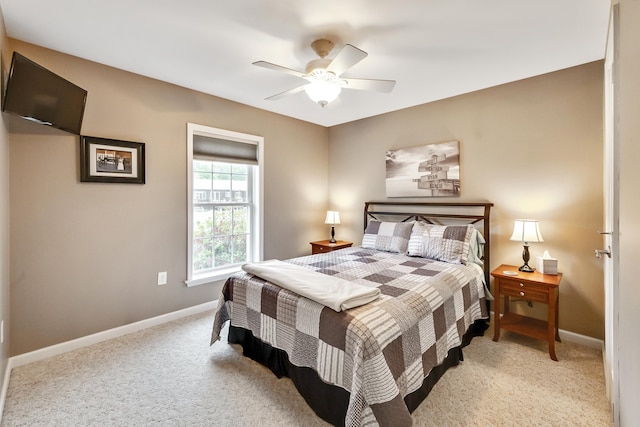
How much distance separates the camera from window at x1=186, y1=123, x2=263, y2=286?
3270 millimetres

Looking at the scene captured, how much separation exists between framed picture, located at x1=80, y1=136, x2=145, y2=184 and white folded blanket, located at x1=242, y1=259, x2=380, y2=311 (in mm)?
1459

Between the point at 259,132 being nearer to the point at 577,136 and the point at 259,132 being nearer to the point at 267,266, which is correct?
the point at 267,266

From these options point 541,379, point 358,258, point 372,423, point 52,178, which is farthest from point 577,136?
point 52,178

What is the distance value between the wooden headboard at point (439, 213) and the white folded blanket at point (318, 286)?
183 cm

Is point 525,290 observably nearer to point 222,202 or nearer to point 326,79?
point 326,79

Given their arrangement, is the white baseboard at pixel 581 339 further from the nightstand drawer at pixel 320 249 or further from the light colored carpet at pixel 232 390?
the nightstand drawer at pixel 320 249

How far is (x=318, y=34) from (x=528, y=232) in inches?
95.1

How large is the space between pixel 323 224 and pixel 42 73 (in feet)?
11.6

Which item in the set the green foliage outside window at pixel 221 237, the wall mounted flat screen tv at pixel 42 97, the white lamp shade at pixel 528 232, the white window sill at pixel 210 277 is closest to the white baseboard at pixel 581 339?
the white lamp shade at pixel 528 232

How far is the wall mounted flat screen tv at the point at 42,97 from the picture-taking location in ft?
6.10

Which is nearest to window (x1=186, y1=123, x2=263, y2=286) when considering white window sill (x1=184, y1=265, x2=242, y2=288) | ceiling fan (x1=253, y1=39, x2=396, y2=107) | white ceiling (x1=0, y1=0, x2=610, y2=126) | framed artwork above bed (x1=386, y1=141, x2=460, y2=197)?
white window sill (x1=184, y1=265, x2=242, y2=288)

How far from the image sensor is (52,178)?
93.4 inches

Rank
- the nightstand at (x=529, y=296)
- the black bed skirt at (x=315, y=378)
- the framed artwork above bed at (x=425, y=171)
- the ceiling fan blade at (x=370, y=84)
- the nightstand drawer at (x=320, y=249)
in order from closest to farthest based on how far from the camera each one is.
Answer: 1. the black bed skirt at (x=315, y=378)
2. the ceiling fan blade at (x=370, y=84)
3. the nightstand at (x=529, y=296)
4. the framed artwork above bed at (x=425, y=171)
5. the nightstand drawer at (x=320, y=249)

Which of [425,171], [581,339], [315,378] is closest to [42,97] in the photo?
[315,378]
